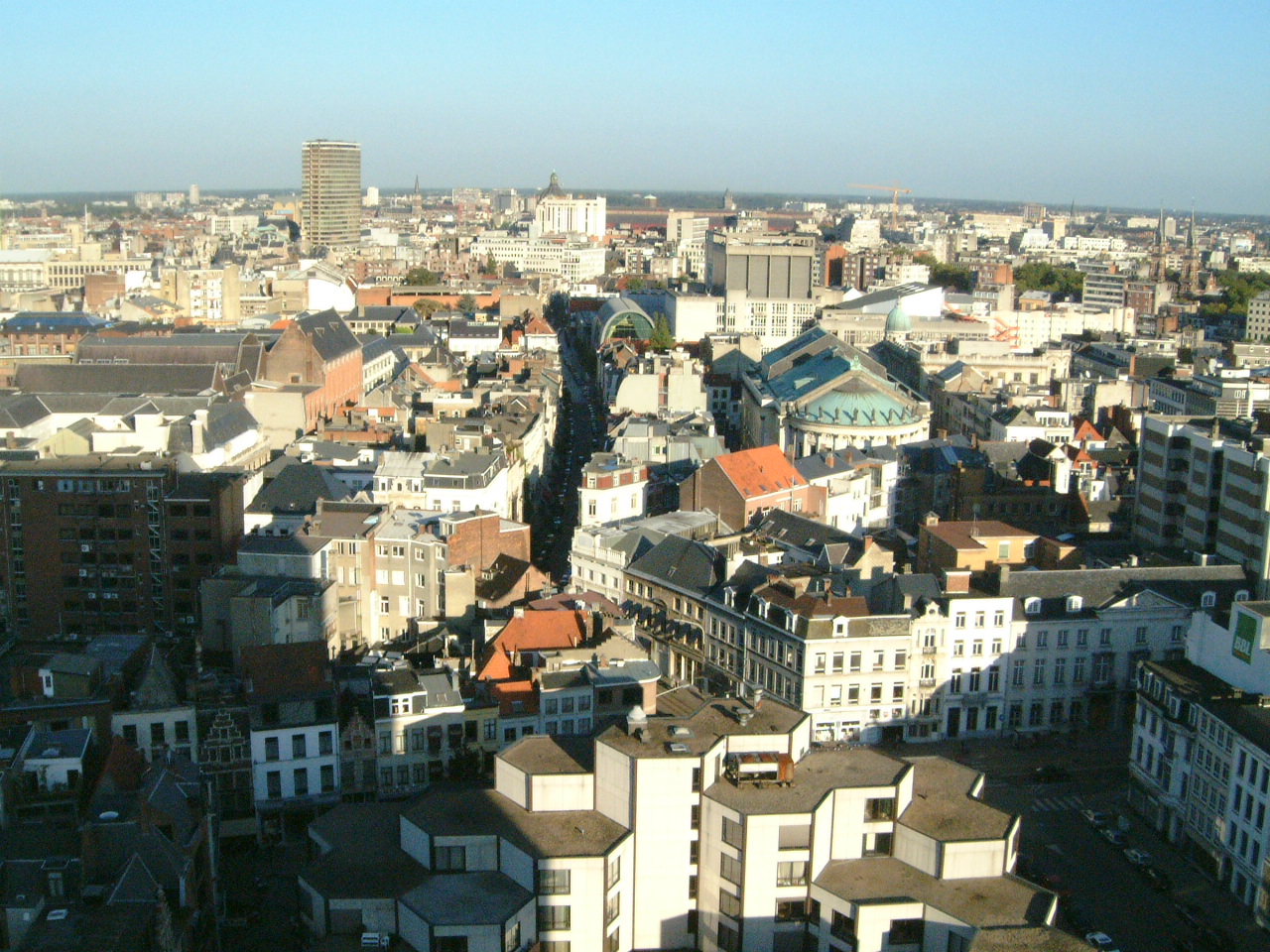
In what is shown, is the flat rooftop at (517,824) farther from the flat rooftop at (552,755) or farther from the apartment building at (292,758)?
the apartment building at (292,758)

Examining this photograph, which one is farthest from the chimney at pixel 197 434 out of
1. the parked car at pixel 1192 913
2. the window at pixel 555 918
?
the parked car at pixel 1192 913

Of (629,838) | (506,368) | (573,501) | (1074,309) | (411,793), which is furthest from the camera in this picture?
(1074,309)

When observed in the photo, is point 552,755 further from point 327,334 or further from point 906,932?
point 327,334

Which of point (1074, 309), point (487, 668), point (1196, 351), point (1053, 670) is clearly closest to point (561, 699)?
point (487, 668)

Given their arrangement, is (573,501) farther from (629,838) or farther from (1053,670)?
(629,838)

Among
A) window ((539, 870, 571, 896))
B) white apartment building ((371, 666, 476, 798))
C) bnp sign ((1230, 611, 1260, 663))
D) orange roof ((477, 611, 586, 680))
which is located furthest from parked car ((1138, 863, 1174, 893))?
white apartment building ((371, 666, 476, 798))

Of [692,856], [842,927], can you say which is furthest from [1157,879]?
[692,856]

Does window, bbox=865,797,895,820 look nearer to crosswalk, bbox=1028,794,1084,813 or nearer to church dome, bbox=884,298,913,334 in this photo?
crosswalk, bbox=1028,794,1084,813
